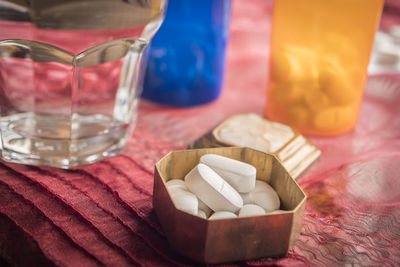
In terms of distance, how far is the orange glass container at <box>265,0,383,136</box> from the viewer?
0.49 metres

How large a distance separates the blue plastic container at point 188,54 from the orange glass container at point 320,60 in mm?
69

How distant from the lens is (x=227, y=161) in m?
0.38

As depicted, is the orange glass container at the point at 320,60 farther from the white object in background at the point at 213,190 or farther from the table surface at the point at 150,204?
the white object in background at the point at 213,190

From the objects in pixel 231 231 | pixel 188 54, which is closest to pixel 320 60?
pixel 188 54

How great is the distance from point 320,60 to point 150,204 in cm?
23

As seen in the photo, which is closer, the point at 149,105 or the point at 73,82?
the point at 73,82

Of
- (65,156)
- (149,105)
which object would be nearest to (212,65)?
(149,105)

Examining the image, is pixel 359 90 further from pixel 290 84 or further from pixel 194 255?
pixel 194 255

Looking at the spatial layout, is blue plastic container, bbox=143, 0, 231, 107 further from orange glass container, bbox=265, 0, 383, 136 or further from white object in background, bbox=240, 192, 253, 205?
white object in background, bbox=240, 192, 253, 205

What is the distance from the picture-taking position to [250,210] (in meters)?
0.35

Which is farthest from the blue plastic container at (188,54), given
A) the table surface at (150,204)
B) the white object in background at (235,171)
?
the white object in background at (235,171)

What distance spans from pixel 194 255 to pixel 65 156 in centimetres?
18

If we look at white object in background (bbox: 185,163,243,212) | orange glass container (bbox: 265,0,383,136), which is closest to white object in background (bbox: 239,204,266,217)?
white object in background (bbox: 185,163,243,212)

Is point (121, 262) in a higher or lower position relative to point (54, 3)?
lower
